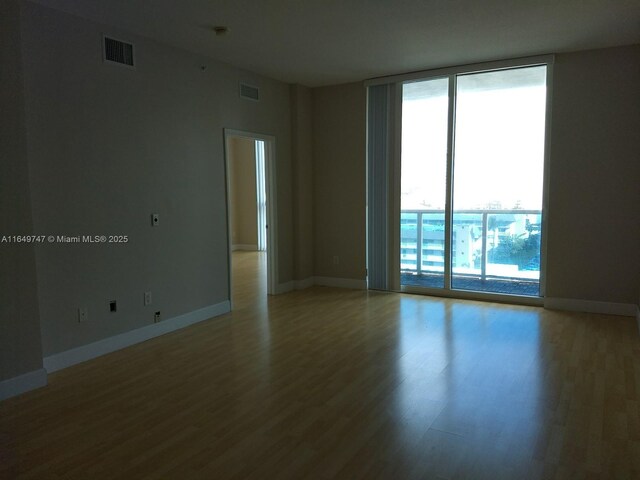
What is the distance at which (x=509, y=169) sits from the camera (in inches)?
222

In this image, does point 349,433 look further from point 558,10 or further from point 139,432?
point 558,10

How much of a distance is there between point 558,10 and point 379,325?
3.35m

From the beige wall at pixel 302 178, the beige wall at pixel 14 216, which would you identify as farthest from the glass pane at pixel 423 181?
the beige wall at pixel 14 216

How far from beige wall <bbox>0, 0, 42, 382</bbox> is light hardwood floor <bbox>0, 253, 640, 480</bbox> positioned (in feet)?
1.18

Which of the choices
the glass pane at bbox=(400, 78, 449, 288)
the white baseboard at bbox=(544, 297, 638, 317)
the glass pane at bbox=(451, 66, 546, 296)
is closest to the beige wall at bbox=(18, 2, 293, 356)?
the glass pane at bbox=(400, 78, 449, 288)

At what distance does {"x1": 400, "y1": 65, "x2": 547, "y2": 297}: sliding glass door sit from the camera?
5551mm

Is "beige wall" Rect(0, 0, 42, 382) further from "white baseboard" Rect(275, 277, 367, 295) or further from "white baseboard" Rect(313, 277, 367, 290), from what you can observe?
"white baseboard" Rect(313, 277, 367, 290)

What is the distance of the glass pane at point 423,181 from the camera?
6047mm

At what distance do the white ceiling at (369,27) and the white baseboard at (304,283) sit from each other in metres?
3.04

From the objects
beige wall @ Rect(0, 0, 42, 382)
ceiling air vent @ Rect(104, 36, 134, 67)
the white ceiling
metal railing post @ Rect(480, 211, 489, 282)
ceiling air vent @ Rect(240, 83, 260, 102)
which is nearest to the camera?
beige wall @ Rect(0, 0, 42, 382)

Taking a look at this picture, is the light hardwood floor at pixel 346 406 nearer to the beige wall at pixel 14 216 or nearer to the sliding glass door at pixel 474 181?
the beige wall at pixel 14 216

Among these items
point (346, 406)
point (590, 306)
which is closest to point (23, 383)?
point (346, 406)

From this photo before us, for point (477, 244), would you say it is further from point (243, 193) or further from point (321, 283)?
point (243, 193)

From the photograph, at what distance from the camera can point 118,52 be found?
4129 millimetres
